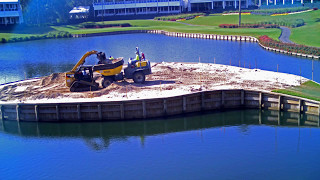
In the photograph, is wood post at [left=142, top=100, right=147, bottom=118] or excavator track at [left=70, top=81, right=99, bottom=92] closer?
wood post at [left=142, top=100, right=147, bottom=118]

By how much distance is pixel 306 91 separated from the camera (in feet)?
119

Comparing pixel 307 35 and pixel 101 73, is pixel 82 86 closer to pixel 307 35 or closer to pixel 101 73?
pixel 101 73

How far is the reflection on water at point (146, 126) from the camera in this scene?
3350cm

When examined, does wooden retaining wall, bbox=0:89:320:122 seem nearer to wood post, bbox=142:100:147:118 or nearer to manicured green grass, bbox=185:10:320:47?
wood post, bbox=142:100:147:118

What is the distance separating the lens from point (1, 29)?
116 metres

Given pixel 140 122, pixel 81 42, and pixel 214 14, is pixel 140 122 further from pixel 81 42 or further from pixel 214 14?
pixel 214 14

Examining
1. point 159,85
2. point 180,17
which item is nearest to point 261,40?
point 159,85

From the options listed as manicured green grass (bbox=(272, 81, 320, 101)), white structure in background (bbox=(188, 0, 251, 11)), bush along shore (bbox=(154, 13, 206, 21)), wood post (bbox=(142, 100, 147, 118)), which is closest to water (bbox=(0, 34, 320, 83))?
manicured green grass (bbox=(272, 81, 320, 101))

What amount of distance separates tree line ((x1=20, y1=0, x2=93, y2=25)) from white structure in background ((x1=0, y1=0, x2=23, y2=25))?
480 cm

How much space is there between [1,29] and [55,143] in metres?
93.3

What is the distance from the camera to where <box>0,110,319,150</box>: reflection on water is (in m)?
33.5

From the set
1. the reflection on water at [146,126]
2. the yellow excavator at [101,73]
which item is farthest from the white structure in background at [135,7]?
the reflection on water at [146,126]

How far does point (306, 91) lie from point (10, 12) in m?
105

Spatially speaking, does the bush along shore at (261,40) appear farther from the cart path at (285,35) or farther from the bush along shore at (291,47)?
the cart path at (285,35)
